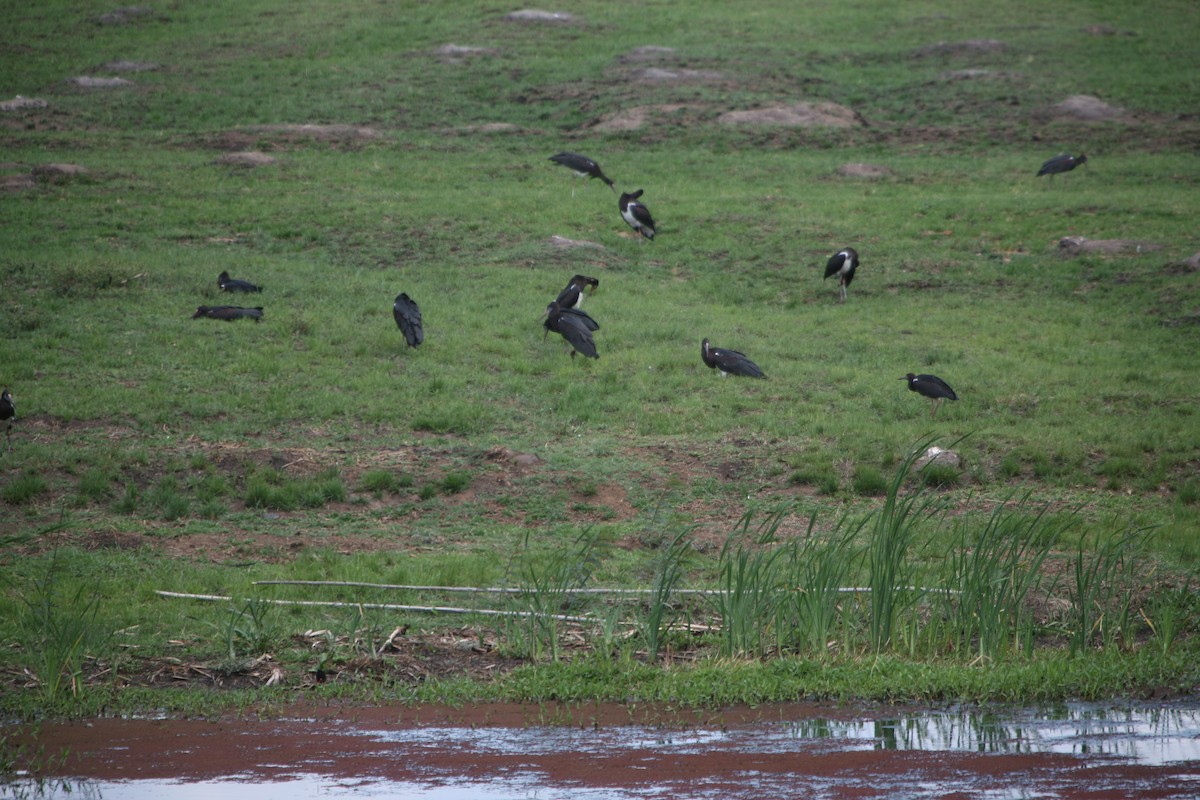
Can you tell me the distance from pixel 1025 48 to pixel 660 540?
31.3 m

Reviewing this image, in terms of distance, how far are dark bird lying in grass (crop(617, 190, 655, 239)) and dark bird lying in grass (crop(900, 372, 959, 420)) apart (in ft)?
28.0

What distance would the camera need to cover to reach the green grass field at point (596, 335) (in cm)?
1022

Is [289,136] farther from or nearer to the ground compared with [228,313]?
farther from the ground

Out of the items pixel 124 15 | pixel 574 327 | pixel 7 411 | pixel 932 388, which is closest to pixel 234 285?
pixel 574 327

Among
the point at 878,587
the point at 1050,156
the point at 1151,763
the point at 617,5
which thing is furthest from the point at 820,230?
the point at 617,5

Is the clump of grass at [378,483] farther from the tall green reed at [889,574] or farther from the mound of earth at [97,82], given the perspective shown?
the mound of earth at [97,82]

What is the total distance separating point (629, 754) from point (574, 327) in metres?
10.4

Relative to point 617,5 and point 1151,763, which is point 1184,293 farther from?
point 617,5

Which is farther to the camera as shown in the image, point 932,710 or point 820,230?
point 820,230

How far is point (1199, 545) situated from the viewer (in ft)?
37.5

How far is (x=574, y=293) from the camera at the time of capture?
18672 mm

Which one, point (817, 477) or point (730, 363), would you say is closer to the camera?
point (817, 477)

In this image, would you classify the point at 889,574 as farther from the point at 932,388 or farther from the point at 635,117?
the point at 635,117

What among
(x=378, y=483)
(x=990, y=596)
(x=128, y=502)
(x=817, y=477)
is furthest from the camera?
(x=817, y=477)
